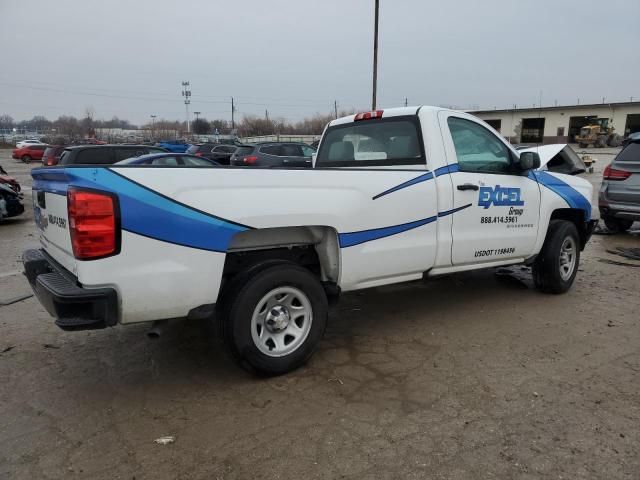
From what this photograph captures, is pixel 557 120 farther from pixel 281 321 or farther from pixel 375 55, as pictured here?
pixel 281 321

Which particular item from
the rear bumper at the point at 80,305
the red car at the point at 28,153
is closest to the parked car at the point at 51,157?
the red car at the point at 28,153

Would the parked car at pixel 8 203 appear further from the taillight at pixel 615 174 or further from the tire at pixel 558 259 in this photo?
the taillight at pixel 615 174

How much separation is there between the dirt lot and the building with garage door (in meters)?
52.3

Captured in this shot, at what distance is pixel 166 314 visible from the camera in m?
2.98

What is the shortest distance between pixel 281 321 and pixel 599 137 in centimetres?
5523

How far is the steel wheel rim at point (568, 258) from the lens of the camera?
17.9 ft

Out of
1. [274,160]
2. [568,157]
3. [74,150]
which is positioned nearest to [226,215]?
[568,157]

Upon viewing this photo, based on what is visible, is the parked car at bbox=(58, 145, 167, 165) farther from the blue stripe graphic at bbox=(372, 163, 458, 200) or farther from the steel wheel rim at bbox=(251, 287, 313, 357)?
the steel wheel rim at bbox=(251, 287, 313, 357)

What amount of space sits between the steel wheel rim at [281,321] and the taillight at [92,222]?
41.1 inches

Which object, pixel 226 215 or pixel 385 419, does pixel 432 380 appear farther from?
pixel 226 215

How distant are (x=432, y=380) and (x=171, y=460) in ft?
5.98

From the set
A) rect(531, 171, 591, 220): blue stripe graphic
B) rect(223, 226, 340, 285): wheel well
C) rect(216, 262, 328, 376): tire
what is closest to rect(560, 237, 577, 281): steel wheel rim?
rect(531, 171, 591, 220): blue stripe graphic

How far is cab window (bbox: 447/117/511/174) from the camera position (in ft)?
14.5

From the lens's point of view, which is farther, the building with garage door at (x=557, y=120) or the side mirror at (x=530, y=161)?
the building with garage door at (x=557, y=120)
